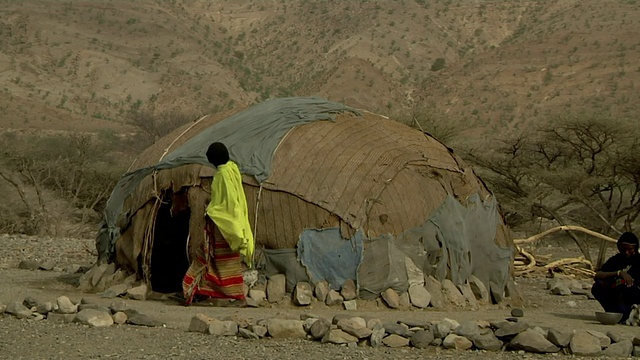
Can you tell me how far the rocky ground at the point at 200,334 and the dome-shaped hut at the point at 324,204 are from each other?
0.49 meters

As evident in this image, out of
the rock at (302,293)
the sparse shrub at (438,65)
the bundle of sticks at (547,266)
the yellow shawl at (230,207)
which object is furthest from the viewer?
the sparse shrub at (438,65)

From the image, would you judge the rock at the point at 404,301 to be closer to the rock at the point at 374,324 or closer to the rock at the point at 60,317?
the rock at the point at 374,324

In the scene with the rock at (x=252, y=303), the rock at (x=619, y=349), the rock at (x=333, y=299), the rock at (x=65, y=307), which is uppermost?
the rock at (x=619, y=349)

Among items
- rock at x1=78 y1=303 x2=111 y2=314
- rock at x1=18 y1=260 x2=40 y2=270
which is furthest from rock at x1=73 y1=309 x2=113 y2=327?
rock at x1=18 y1=260 x2=40 y2=270

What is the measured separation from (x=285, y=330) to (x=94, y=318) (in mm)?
1700

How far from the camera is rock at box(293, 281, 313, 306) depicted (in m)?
9.61

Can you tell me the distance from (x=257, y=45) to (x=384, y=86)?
14972 millimetres

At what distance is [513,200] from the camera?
21312 mm

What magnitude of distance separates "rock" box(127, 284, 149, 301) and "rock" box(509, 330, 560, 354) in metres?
4.25

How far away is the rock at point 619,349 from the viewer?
748cm

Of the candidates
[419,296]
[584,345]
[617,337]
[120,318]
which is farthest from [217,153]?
[617,337]

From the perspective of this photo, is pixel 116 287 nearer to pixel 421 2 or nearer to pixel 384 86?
pixel 384 86

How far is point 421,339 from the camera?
25.1ft

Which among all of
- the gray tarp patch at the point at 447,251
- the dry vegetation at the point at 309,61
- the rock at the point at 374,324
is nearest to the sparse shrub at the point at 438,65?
the dry vegetation at the point at 309,61
